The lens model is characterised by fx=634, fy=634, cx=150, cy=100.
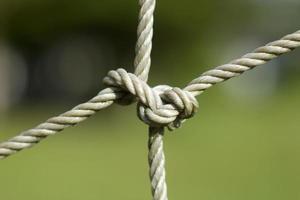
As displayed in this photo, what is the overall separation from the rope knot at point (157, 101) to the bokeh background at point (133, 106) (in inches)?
64.7

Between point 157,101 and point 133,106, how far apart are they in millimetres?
2609

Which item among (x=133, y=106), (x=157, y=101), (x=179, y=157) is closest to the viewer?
(x=157, y=101)

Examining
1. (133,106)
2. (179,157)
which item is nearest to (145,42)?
(179,157)

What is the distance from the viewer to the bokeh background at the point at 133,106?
2.28m

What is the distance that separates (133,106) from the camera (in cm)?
305

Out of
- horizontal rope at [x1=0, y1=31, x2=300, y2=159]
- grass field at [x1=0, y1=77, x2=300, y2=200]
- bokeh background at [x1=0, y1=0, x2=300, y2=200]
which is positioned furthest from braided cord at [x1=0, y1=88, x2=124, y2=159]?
bokeh background at [x1=0, y1=0, x2=300, y2=200]

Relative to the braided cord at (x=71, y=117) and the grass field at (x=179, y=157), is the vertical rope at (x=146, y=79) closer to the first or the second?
the braided cord at (x=71, y=117)

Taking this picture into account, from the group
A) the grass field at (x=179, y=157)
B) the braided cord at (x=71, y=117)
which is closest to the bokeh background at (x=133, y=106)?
the grass field at (x=179, y=157)

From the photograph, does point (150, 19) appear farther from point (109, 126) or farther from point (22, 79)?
point (22, 79)

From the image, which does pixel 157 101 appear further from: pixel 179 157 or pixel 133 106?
pixel 133 106

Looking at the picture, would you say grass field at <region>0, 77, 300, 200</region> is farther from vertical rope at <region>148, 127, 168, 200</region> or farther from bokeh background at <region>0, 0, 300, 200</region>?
vertical rope at <region>148, 127, 168, 200</region>

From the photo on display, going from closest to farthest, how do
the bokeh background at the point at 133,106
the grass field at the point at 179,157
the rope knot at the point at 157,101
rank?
1. the rope knot at the point at 157,101
2. the grass field at the point at 179,157
3. the bokeh background at the point at 133,106

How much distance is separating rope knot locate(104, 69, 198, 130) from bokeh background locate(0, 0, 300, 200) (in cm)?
164

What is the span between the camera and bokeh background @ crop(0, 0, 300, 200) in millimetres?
2281
